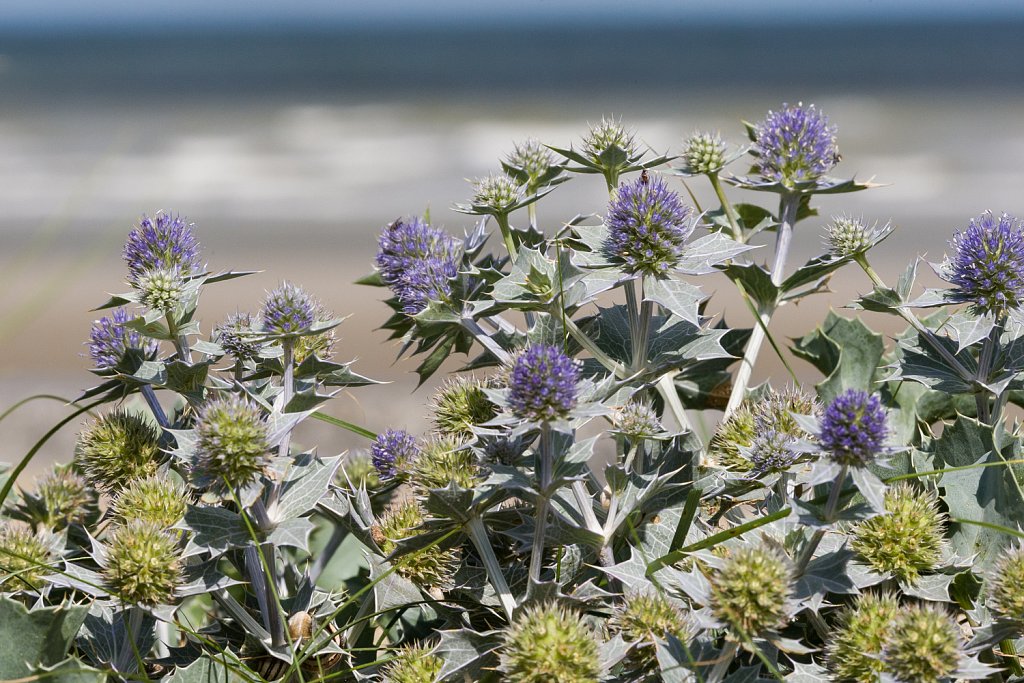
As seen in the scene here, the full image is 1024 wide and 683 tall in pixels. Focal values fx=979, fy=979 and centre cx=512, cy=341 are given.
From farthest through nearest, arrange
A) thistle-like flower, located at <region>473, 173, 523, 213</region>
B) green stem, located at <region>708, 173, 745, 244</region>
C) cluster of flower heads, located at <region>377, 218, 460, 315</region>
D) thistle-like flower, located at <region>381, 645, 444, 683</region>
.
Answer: green stem, located at <region>708, 173, 745, 244</region> → thistle-like flower, located at <region>473, 173, 523, 213</region> → cluster of flower heads, located at <region>377, 218, 460, 315</region> → thistle-like flower, located at <region>381, 645, 444, 683</region>

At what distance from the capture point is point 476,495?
1298 mm

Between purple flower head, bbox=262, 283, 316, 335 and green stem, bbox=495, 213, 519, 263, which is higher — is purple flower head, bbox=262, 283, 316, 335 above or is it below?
below

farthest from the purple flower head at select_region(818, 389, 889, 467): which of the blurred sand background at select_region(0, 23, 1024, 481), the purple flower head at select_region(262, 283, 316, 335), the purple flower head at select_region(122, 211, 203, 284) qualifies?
the blurred sand background at select_region(0, 23, 1024, 481)

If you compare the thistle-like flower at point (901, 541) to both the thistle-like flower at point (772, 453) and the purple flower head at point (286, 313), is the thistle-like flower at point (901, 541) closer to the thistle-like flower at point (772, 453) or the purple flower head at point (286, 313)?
the thistle-like flower at point (772, 453)

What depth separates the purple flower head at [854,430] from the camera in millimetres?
1057

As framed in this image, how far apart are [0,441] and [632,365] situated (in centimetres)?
398

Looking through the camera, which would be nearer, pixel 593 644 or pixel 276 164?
pixel 593 644

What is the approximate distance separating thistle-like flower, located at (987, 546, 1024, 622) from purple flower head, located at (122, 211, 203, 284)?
120 cm

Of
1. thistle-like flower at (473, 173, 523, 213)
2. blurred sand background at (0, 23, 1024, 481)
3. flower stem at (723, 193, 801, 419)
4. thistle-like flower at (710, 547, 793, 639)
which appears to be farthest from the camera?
blurred sand background at (0, 23, 1024, 481)

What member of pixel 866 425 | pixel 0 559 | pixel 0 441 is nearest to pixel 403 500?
pixel 0 559

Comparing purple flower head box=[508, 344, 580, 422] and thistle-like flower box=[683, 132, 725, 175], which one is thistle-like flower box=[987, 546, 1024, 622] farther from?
thistle-like flower box=[683, 132, 725, 175]

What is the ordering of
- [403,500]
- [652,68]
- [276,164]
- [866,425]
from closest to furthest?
[866,425]
[403,500]
[276,164]
[652,68]

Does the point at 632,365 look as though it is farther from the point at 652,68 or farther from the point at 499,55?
the point at 499,55

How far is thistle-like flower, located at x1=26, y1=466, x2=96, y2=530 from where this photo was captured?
1.74m
